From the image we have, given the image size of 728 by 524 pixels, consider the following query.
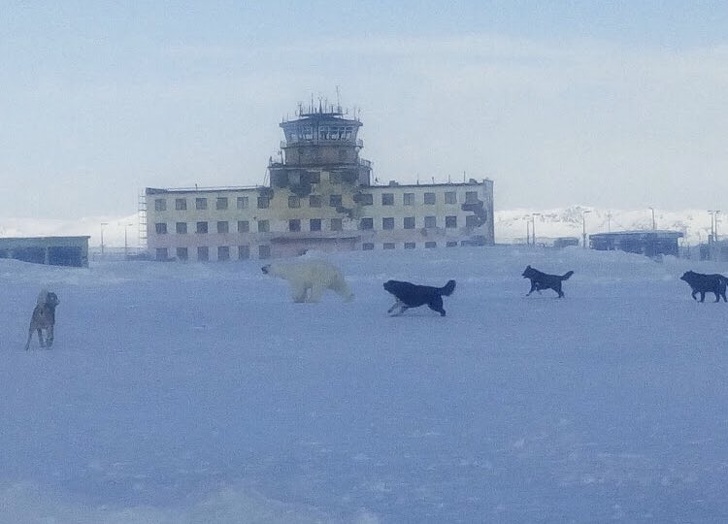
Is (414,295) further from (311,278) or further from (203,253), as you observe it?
(203,253)

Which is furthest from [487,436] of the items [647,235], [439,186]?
[647,235]

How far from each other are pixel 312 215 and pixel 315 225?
847 mm

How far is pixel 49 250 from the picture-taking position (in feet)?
223

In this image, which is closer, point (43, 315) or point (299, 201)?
point (43, 315)

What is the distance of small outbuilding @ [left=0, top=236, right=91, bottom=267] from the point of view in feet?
219

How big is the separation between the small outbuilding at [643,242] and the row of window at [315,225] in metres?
12.9

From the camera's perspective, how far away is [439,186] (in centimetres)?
8644

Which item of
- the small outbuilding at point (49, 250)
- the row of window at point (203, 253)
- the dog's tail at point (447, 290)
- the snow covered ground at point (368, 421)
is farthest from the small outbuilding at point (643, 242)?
the snow covered ground at point (368, 421)

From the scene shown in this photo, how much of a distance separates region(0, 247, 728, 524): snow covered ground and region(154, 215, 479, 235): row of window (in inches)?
2521

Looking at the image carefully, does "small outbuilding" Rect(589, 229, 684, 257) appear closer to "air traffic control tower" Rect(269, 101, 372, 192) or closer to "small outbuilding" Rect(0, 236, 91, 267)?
"air traffic control tower" Rect(269, 101, 372, 192)

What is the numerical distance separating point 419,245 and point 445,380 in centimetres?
7548

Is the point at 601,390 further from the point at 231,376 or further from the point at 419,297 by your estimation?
the point at 419,297

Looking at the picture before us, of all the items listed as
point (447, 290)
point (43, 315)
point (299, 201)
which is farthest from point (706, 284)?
→ point (299, 201)

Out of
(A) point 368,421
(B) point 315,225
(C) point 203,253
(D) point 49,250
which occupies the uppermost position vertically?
(B) point 315,225
